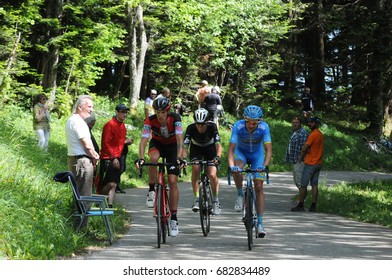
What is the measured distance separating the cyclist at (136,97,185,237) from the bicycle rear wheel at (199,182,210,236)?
0.65 meters

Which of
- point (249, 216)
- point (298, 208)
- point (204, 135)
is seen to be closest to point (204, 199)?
point (204, 135)

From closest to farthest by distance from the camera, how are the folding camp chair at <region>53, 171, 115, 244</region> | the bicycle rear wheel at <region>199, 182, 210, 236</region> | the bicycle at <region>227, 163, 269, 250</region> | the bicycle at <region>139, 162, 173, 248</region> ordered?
the folding camp chair at <region>53, 171, 115, 244</region>, the bicycle at <region>227, 163, 269, 250</region>, the bicycle at <region>139, 162, 173, 248</region>, the bicycle rear wheel at <region>199, 182, 210, 236</region>

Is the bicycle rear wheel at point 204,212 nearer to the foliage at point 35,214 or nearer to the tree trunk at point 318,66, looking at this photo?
the foliage at point 35,214

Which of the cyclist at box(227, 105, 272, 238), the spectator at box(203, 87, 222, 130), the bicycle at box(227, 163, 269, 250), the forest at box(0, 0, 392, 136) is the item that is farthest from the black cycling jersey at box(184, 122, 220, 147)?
the forest at box(0, 0, 392, 136)

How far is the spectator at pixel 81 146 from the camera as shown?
10375 mm

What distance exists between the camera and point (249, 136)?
11555 mm

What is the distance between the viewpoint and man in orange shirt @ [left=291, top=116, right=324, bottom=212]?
1638cm

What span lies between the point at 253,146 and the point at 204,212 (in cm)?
139

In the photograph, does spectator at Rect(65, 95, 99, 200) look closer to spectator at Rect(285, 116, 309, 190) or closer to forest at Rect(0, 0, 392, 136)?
spectator at Rect(285, 116, 309, 190)

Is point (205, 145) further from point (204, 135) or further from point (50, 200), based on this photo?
point (50, 200)

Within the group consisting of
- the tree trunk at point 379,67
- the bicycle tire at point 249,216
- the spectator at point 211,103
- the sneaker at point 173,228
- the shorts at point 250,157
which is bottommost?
the sneaker at point 173,228

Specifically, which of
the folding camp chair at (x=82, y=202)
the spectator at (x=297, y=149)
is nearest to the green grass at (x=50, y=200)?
the folding camp chair at (x=82, y=202)

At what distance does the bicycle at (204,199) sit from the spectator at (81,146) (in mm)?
1705
